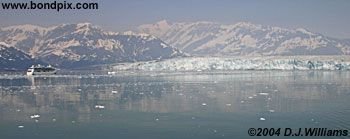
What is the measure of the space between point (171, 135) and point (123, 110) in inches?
294

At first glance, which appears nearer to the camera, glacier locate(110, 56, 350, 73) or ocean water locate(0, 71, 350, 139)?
ocean water locate(0, 71, 350, 139)

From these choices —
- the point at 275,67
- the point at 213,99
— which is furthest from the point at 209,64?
the point at 213,99

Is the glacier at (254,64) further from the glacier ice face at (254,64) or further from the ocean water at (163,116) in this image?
the ocean water at (163,116)

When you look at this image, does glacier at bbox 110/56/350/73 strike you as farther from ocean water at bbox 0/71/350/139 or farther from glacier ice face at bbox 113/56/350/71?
ocean water at bbox 0/71/350/139

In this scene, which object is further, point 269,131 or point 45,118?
point 45,118

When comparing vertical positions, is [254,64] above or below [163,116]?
above

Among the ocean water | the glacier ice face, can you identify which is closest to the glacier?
the glacier ice face

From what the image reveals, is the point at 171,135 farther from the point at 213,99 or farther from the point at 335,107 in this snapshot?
the point at 213,99

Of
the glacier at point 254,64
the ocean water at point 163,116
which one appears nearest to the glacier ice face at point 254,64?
the glacier at point 254,64

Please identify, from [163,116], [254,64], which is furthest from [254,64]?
[163,116]

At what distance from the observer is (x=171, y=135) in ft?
50.8

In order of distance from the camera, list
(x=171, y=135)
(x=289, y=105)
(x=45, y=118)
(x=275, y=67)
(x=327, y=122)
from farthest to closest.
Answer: (x=275, y=67)
(x=289, y=105)
(x=45, y=118)
(x=327, y=122)
(x=171, y=135)

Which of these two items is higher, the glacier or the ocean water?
the glacier

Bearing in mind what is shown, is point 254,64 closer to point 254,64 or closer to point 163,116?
point 254,64
